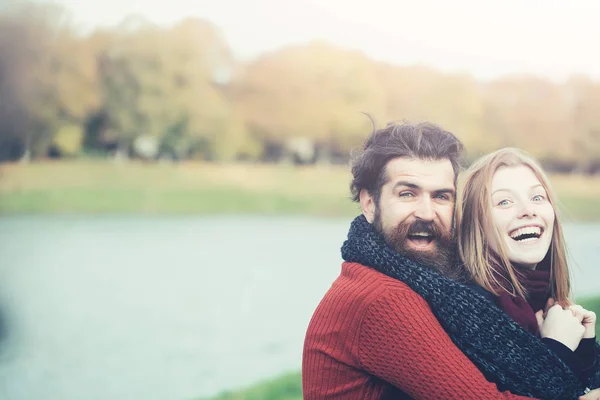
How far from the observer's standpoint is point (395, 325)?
1.92 m

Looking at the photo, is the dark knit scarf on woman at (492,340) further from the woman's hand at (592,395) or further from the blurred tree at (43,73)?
the blurred tree at (43,73)

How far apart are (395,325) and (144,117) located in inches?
92.7

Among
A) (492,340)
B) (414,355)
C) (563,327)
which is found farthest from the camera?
(563,327)

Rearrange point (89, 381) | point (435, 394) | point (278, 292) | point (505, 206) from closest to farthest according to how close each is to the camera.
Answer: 1. point (435, 394)
2. point (505, 206)
3. point (89, 381)
4. point (278, 292)

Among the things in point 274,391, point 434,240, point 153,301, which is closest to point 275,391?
point 274,391

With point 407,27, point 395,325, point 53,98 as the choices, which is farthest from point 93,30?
point 395,325

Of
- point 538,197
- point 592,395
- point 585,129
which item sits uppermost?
point 585,129

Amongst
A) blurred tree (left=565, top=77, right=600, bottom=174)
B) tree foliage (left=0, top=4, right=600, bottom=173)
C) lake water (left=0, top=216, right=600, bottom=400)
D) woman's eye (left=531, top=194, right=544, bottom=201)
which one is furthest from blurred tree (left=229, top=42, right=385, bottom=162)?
woman's eye (left=531, top=194, right=544, bottom=201)

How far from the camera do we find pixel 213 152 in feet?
12.8

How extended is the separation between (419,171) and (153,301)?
2.03 meters

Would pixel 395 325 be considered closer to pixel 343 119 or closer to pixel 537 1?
pixel 343 119

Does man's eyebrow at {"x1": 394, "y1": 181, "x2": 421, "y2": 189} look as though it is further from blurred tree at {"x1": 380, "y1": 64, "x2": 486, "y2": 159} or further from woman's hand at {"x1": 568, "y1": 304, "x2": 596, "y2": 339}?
blurred tree at {"x1": 380, "y1": 64, "x2": 486, "y2": 159}

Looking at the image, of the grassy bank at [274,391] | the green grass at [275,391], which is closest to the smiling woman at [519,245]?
the grassy bank at [274,391]

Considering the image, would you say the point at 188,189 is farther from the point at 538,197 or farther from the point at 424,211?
the point at 538,197
